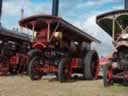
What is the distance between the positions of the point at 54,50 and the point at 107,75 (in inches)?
108

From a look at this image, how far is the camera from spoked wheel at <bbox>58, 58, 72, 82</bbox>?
1402 cm

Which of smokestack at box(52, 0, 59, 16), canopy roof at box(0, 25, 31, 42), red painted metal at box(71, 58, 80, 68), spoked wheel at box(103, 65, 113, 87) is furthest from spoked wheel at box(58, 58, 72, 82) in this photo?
smokestack at box(52, 0, 59, 16)

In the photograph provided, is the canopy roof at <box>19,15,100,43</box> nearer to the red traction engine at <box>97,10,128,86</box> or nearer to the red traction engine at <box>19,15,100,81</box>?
the red traction engine at <box>19,15,100,81</box>

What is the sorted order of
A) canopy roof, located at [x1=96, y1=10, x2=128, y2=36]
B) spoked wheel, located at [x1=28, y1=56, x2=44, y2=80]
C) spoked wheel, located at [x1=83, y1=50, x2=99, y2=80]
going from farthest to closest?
spoked wheel, located at [x1=83, y1=50, x2=99, y2=80]
spoked wheel, located at [x1=28, y1=56, x2=44, y2=80]
canopy roof, located at [x1=96, y1=10, x2=128, y2=36]

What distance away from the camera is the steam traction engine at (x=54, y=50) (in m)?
14.4

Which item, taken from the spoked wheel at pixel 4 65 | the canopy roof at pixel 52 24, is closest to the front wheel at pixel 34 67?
the canopy roof at pixel 52 24

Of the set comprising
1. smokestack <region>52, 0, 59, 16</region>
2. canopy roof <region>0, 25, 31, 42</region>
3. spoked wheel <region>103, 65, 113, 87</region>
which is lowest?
spoked wheel <region>103, 65, 113, 87</region>

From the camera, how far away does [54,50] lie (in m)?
14.8

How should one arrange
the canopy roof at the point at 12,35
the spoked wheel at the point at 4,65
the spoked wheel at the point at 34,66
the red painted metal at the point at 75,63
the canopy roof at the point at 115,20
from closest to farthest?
the canopy roof at the point at 115,20, the spoked wheel at the point at 34,66, the red painted metal at the point at 75,63, the canopy roof at the point at 12,35, the spoked wheel at the point at 4,65

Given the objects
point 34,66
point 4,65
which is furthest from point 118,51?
point 4,65

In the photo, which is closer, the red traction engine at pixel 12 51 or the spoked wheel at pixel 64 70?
the spoked wheel at pixel 64 70

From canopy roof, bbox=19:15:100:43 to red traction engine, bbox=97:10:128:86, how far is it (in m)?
1.63

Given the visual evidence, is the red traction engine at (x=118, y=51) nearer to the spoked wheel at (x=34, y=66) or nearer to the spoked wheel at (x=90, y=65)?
the spoked wheel at (x=90, y=65)

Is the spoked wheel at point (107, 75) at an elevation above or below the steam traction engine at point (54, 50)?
below
